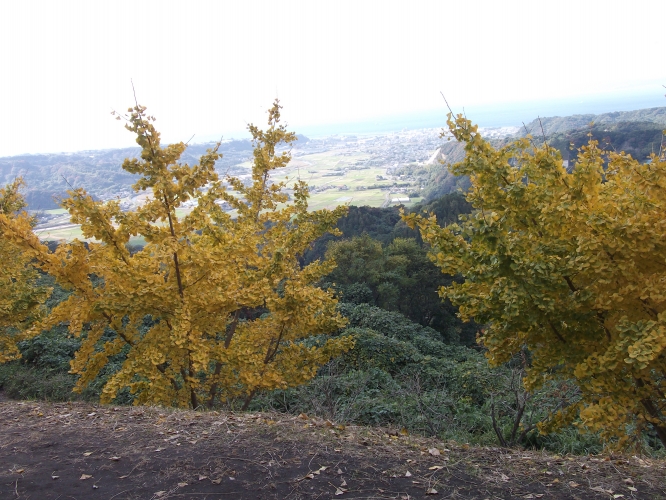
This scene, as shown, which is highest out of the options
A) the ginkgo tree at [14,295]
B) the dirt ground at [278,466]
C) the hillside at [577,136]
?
the hillside at [577,136]

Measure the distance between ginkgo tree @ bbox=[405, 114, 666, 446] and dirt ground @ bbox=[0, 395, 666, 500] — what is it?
51cm

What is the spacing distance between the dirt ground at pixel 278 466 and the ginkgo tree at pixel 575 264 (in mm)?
509

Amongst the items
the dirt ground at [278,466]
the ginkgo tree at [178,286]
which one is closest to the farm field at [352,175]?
the ginkgo tree at [178,286]

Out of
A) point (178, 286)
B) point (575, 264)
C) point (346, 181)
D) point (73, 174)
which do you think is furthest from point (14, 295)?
point (346, 181)

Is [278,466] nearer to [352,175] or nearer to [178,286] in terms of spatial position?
[178,286]

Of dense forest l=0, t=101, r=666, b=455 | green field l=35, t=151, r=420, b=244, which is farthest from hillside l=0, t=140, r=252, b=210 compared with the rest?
dense forest l=0, t=101, r=666, b=455

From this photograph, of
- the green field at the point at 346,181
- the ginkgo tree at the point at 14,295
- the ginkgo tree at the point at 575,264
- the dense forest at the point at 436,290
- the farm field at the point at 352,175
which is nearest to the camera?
the ginkgo tree at the point at 575,264

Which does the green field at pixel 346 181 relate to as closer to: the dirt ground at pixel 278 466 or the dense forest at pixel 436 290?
the dense forest at pixel 436 290

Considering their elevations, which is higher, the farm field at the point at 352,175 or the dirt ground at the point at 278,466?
the farm field at the point at 352,175

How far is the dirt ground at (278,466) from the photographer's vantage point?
3.53 m

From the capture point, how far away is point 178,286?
5.49 meters

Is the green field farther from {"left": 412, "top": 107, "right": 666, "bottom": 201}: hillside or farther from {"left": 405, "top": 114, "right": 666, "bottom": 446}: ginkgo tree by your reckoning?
{"left": 405, "top": 114, "right": 666, "bottom": 446}: ginkgo tree

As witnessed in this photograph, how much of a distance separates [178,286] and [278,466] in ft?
8.21

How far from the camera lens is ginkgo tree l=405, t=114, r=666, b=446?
3.50 metres
